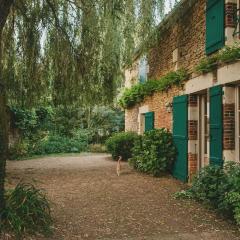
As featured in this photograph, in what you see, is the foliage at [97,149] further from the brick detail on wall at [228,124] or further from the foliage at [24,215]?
the foliage at [24,215]

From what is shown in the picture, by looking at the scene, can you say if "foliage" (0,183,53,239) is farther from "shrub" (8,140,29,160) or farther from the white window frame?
"shrub" (8,140,29,160)

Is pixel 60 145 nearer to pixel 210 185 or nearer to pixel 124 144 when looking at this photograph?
pixel 124 144

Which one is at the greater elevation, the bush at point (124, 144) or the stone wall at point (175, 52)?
the stone wall at point (175, 52)

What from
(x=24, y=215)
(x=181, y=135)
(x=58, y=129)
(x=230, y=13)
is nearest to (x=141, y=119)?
(x=181, y=135)

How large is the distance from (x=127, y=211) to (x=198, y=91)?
3.33m

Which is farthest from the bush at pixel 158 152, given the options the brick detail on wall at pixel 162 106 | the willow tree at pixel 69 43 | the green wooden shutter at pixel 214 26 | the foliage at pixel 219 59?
the green wooden shutter at pixel 214 26

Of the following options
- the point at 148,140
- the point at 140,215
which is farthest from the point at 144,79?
the point at 140,215

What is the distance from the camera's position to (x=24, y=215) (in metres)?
5.71

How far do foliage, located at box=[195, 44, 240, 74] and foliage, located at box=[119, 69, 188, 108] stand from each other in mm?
1233

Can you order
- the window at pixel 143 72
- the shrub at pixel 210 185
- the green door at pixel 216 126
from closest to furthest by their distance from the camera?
the shrub at pixel 210 185
the green door at pixel 216 126
the window at pixel 143 72

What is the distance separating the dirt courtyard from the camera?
580 centimetres

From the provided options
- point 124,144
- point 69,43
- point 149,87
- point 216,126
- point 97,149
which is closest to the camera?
point 216,126

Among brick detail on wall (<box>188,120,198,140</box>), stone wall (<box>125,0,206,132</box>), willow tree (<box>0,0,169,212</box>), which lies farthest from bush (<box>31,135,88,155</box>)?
brick detail on wall (<box>188,120,198,140</box>)

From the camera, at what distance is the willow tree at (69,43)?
805 cm
